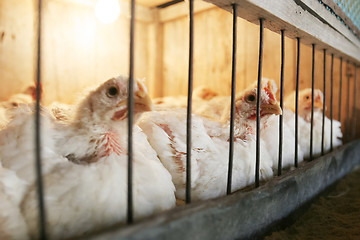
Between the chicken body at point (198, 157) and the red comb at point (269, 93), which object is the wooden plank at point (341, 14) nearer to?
the red comb at point (269, 93)

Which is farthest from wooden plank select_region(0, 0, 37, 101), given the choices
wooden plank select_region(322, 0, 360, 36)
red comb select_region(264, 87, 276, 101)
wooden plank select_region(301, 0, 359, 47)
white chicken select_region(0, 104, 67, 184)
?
wooden plank select_region(322, 0, 360, 36)

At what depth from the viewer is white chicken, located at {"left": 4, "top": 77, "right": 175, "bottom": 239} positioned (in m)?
1.00

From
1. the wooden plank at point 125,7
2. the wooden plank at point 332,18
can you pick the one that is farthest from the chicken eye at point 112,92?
the wooden plank at point 125,7

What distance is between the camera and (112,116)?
128cm

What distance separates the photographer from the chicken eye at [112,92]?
1.26m

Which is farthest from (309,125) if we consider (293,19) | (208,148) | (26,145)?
(26,145)

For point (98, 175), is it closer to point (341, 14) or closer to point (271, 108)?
point (271, 108)

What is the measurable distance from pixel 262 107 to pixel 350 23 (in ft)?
4.78

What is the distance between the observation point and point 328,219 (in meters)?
1.77

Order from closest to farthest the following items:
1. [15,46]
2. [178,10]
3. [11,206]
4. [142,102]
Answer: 1. [11,206]
2. [142,102]
3. [15,46]
4. [178,10]

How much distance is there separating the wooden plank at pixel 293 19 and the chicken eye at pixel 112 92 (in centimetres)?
62

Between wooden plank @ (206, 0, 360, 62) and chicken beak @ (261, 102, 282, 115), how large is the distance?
0.49m

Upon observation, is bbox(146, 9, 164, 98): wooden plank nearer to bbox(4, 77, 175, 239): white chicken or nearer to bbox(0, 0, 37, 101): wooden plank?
bbox(0, 0, 37, 101): wooden plank

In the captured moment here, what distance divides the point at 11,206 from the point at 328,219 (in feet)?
5.99
